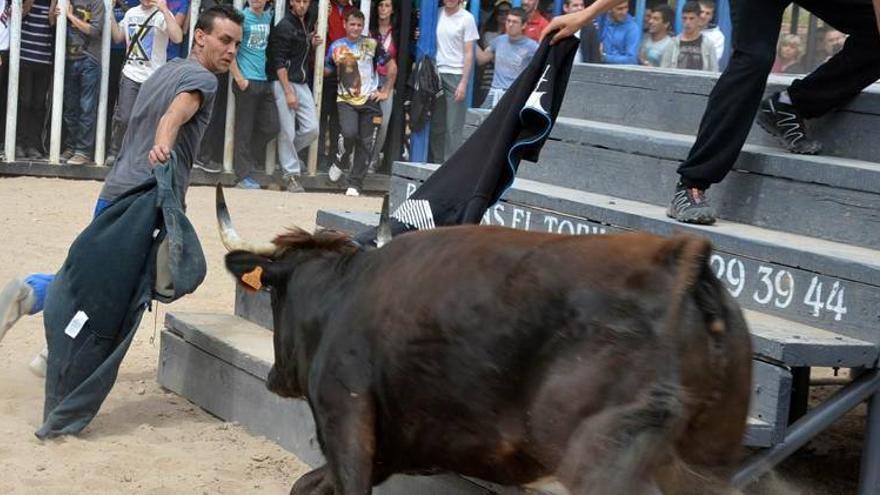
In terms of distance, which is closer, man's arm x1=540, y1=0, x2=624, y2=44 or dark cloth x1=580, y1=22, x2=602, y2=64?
man's arm x1=540, y1=0, x2=624, y2=44

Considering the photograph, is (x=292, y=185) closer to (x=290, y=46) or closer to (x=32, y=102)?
(x=290, y=46)

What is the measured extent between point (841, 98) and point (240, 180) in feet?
29.4

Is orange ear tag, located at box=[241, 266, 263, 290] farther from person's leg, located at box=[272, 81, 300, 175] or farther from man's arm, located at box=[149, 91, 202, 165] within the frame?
person's leg, located at box=[272, 81, 300, 175]

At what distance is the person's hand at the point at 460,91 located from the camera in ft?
49.0

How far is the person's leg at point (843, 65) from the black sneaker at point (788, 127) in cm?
5

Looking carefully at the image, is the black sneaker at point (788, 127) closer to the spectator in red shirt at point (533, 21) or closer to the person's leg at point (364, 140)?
the person's leg at point (364, 140)

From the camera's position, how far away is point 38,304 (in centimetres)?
639

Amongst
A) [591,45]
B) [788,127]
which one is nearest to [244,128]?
[591,45]

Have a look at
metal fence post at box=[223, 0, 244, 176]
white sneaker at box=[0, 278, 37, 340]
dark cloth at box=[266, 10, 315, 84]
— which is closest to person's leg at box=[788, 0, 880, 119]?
white sneaker at box=[0, 278, 37, 340]

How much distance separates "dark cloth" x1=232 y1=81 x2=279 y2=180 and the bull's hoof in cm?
967

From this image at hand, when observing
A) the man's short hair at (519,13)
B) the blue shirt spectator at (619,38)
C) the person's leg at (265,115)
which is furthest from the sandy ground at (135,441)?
the blue shirt spectator at (619,38)

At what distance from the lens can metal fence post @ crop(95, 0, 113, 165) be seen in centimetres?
1322

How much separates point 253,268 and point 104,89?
9444 mm

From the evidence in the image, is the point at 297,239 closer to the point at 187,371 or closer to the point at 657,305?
the point at 657,305
